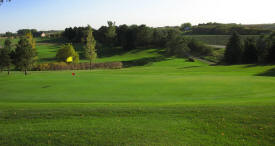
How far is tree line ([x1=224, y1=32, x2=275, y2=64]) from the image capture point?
47125mm

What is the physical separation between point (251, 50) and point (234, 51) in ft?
13.0

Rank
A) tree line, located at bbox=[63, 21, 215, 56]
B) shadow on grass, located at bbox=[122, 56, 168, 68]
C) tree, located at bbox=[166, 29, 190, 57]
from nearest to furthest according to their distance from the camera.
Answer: shadow on grass, located at bbox=[122, 56, 168, 68]
tree, located at bbox=[166, 29, 190, 57]
tree line, located at bbox=[63, 21, 215, 56]

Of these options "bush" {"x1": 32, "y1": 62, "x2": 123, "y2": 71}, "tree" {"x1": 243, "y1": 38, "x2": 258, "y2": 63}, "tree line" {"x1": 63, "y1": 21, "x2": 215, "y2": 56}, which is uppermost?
"tree line" {"x1": 63, "y1": 21, "x2": 215, "y2": 56}

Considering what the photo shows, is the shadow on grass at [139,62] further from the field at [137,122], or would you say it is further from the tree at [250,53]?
the field at [137,122]

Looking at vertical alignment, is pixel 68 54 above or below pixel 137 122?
above

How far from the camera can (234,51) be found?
52.3m

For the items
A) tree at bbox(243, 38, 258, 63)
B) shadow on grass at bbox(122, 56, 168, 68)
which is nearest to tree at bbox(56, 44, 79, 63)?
shadow on grass at bbox(122, 56, 168, 68)

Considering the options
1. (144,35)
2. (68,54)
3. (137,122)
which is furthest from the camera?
(144,35)

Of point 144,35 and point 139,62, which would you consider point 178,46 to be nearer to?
point 139,62

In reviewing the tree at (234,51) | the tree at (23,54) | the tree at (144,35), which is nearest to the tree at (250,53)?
the tree at (234,51)

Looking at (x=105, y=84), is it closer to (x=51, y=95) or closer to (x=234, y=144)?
(x=51, y=95)

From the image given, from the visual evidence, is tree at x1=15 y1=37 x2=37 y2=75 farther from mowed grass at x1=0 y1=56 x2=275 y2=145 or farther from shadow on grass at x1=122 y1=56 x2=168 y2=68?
shadow on grass at x1=122 y1=56 x2=168 y2=68

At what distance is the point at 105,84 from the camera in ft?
60.4

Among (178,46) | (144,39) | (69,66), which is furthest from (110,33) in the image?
(69,66)
